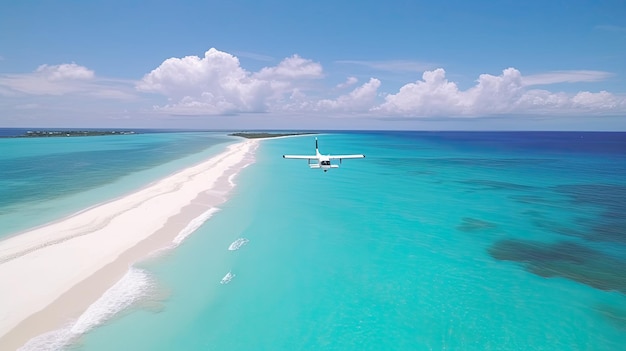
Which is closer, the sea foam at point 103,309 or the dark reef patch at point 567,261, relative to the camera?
the sea foam at point 103,309

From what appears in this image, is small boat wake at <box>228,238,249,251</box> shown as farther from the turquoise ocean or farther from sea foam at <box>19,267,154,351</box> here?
sea foam at <box>19,267,154,351</box>

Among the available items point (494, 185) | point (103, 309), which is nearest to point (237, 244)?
point (103, 309)

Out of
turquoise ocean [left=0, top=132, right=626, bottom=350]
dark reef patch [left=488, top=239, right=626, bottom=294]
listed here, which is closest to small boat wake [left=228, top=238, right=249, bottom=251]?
turquoise ocean [left=0, top=132, right=626, bottom=350]

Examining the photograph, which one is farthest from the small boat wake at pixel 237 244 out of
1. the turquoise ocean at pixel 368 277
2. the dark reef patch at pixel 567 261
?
the dark reef patch at pixel 567 261

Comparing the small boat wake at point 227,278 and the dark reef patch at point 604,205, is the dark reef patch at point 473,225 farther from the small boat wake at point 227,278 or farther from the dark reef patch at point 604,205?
the small boat wake at point 227,278

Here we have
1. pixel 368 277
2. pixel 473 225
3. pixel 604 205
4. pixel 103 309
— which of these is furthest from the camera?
pixel 604 205

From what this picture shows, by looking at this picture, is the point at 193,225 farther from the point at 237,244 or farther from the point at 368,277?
the point at 368,277
